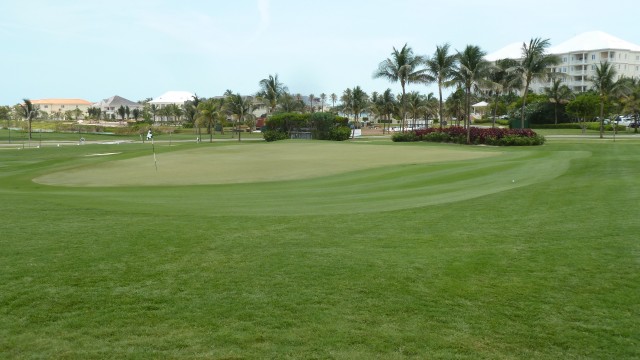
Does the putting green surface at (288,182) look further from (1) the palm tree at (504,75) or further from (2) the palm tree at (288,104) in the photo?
(2) the palm tree at (288,104)

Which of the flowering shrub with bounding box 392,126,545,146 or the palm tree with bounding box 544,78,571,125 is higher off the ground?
the palm tree with bounding box 544,78,571,125

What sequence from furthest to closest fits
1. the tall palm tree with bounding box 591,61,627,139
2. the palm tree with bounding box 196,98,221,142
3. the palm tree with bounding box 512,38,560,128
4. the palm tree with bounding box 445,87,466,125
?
the palm tree with bounding box 445,87,466,125, the palm tree with bounding box 196,98,221,142, the tall palm tree with bounding box 591,61,627,139, the palm tree with bounding box 512,38,560,128

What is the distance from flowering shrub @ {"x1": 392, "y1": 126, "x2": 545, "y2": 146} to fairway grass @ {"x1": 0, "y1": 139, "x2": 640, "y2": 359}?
145 ft

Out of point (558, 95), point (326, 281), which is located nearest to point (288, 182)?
point (326, 281)

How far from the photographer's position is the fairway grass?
238 inches

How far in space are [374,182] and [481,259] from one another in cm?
1541

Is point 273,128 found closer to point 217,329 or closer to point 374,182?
point 374,182

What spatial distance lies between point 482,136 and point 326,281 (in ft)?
188

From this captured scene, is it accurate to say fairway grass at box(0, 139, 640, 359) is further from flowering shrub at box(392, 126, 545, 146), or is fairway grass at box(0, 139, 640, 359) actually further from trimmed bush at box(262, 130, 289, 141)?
trimmed bush at box(262, 130, 289, 141)

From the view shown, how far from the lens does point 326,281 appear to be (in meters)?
7.98

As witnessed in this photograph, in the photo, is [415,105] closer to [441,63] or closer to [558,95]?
[558,95]

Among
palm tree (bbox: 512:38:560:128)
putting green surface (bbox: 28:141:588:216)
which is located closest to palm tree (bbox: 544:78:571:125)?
palm tree (bbox: 512:38:560:128)

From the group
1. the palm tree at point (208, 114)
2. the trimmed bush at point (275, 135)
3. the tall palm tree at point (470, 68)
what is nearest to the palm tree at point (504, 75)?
the tall palm tree at point (470, 68)

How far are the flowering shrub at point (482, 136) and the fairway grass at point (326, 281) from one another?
4413cm
